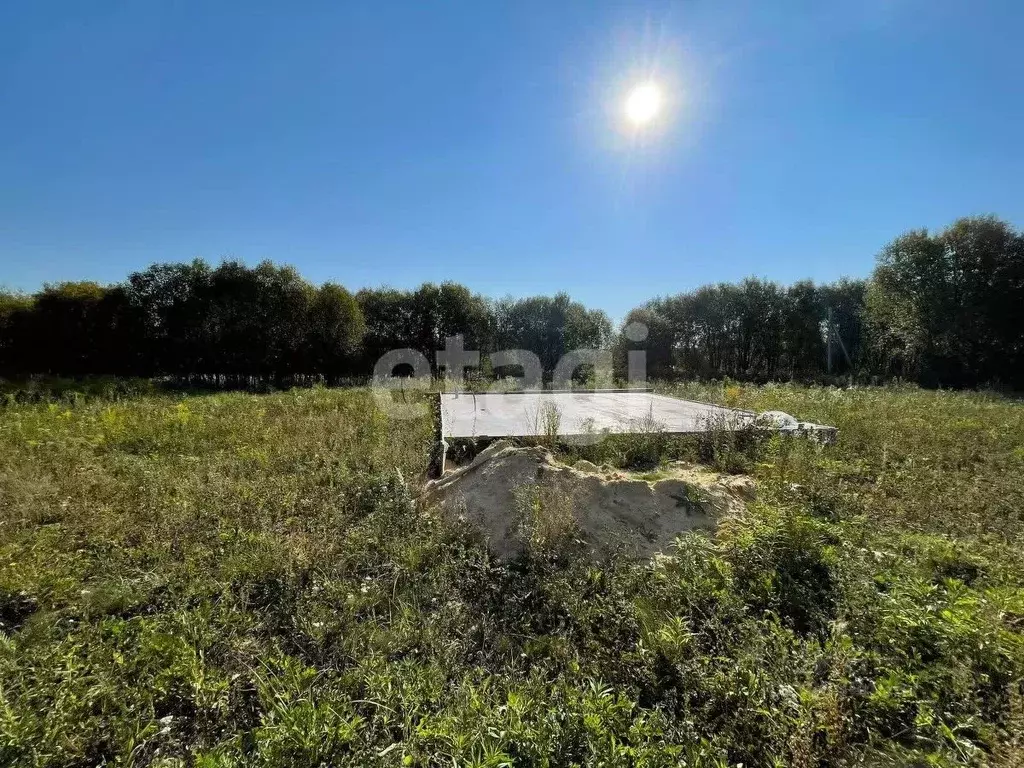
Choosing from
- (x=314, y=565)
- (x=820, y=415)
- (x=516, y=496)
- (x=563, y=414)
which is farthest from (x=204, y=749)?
(x=820, y=415)

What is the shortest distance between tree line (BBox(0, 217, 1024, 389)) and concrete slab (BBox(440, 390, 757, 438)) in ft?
24.4

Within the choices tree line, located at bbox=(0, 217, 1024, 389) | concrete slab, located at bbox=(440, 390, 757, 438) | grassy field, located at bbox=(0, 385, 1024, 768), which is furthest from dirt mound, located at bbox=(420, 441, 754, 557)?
tree line, located at bbox=(0, 217, 1024, 389)

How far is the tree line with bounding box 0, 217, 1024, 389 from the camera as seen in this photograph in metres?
17.2

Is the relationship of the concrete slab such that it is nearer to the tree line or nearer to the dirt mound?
the dirt mound

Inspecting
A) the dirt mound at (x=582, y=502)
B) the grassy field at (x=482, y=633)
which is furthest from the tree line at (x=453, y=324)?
the grassy field at (x=482, y=633)

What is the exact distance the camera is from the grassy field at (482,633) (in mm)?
1400

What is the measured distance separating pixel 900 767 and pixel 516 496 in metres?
2.06

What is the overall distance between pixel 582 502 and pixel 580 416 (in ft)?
11.4

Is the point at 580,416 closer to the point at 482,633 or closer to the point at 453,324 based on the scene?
the point at 482,633

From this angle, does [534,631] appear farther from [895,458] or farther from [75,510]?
[895,458]

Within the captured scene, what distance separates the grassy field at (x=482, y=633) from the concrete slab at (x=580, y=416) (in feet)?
4.93

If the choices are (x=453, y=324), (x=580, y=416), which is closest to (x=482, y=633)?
(x=580, y=416)

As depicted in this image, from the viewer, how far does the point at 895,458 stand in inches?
181

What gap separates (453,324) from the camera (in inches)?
928
